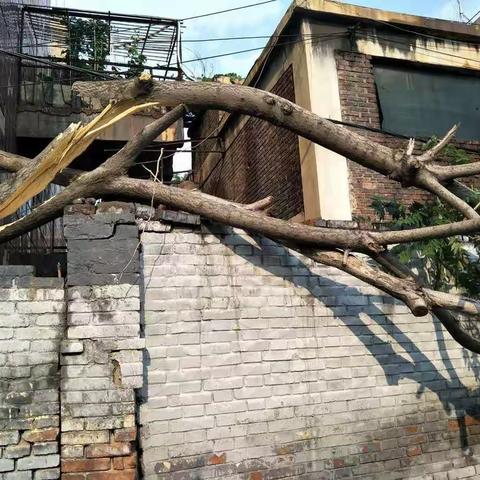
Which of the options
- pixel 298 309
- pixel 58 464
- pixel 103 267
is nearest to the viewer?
pixel 58 464

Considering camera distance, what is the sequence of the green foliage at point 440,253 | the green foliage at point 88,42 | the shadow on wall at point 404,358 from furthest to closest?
the green foliage at point 88,42
the green foliage at point 440,253
the shadow on wall at point 404,358

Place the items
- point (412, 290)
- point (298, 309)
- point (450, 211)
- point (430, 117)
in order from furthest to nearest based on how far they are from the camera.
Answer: point (430, 117) < point (450, 211) < point (298, 309) < point (412, 290)

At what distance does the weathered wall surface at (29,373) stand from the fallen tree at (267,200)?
2.25ft

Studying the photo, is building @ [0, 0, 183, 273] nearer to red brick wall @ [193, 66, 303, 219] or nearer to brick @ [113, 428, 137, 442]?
red brick wall @ [193, 66, 303, 219]

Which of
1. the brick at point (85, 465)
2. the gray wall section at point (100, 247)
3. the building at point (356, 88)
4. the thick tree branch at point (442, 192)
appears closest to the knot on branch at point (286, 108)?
the thick tree branch at point (442, 192)

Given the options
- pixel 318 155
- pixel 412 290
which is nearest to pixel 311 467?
pixel 412 290

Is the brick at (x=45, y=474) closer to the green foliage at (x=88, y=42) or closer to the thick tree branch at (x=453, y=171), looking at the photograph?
the thick tree branch at (x=453, y=171)

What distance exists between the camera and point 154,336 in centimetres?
416

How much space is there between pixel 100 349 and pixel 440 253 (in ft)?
11.3

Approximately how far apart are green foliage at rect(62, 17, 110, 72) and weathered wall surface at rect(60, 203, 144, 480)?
684 centimetres

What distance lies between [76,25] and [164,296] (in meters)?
7.76

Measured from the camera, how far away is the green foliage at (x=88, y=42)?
9979 millimetres

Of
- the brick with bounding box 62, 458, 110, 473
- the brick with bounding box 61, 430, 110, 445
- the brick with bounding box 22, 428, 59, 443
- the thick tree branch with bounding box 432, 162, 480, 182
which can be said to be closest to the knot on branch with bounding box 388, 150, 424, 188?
the thick tree branch with bounding box 432, 162, 480, 182

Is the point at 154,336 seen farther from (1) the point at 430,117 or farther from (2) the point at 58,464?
(1) the point at 430,117
